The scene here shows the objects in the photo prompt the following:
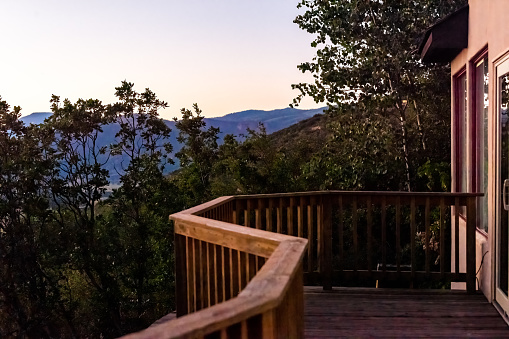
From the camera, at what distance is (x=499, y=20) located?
454 cm

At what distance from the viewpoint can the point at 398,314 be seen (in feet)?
15.5

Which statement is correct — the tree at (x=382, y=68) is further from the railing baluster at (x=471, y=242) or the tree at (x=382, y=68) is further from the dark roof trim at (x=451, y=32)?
the railing baluster at (x=471, y=242)

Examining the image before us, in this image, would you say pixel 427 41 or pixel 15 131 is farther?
pixel 15 131

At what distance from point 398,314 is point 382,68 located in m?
7.67

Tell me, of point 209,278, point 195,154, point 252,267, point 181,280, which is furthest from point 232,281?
point 195,154

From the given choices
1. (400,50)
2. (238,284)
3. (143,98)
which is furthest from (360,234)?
(238,284)

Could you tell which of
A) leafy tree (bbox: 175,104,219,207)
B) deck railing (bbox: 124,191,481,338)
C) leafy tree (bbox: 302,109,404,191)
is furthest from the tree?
leafy tree (bbox: 175,104,219,207)

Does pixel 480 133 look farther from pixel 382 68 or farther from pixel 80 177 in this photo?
pixel 80 177

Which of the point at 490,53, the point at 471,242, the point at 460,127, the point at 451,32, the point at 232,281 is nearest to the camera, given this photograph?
the point at 232,281

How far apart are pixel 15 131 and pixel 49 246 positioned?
3165mm

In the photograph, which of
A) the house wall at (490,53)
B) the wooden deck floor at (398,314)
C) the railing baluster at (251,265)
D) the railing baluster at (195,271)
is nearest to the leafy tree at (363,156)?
the house wall at (490,53)

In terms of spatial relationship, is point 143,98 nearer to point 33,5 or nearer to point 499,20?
point 33,5

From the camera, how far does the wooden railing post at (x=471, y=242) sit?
5.34 metres

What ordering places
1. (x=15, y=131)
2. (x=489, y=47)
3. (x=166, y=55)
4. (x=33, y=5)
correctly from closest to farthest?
1. (x=489, y=47)
2. (x=15, y=131)
3. (x=33, y=5)
4. (x=166, y=55)
